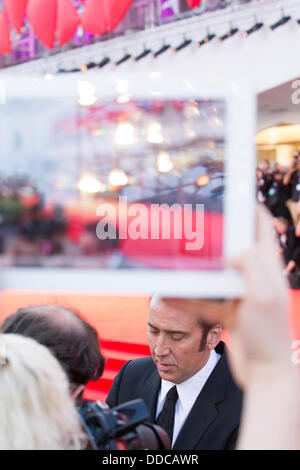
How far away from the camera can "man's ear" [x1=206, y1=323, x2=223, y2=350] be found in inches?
57.8

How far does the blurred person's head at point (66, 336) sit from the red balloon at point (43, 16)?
7.18 feet

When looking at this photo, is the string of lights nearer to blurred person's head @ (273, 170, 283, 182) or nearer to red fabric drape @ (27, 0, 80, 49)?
blurred person's head @ (273, 170, 283, 182)

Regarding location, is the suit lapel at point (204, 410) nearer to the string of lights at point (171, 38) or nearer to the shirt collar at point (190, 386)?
the shirt collar at point (190, 386)

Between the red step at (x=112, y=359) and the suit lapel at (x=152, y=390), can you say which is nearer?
the suit lapel at (x=152, y=390)

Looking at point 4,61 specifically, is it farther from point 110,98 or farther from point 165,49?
point 110,98

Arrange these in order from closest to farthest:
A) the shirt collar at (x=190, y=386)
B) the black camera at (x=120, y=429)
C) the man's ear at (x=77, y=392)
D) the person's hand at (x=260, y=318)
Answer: the person's hand at (x=260, y=318) < the black camera at (x=120, y=429) < the man's ear at (x=77, y=392) < the shirt collar at (x=190, y=386)

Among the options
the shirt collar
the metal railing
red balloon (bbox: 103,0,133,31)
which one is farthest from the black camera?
the metal railing

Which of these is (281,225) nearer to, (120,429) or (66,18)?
(66,18)

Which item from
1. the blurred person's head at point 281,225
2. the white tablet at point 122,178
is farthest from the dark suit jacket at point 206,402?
the blurred person's head at point 281,225

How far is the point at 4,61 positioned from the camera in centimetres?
637

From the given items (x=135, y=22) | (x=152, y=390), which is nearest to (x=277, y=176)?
(x=135, y=22)

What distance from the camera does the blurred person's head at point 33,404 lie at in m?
0.74

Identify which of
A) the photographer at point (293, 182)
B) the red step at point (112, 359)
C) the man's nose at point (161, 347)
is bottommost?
the red step at point (112, 359)

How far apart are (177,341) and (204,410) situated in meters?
0.22
